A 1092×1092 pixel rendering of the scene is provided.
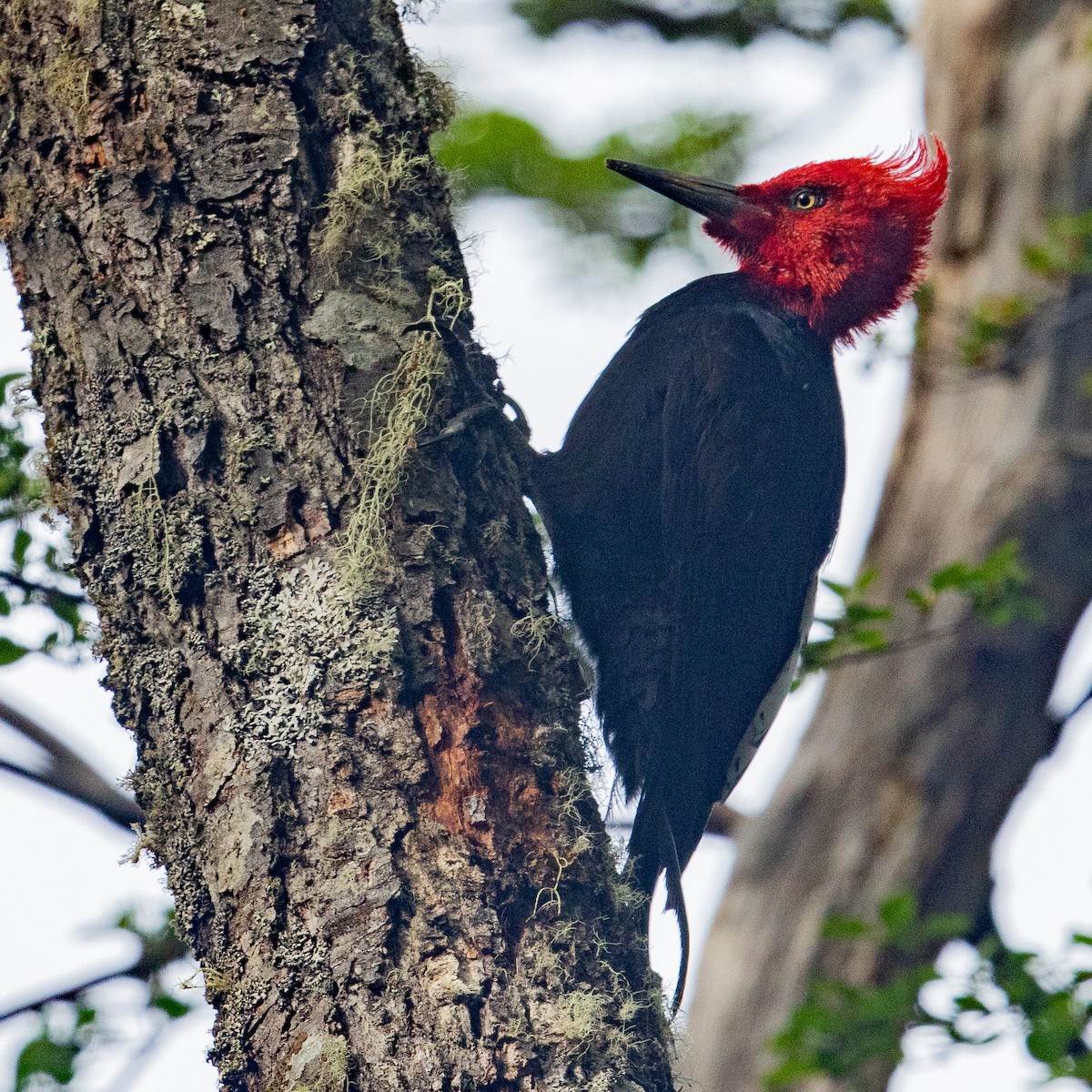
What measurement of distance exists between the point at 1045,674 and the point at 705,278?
104 inches

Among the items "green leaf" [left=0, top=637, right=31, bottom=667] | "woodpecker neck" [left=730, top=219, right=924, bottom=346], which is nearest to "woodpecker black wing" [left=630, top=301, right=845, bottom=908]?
"woodpecker neck" [left=730, top=219, right=924, bottom=346]

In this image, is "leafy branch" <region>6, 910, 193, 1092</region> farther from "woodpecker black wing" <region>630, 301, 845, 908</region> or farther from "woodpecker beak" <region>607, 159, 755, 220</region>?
"woodpecker beak" <region>607, 159, 755, 220</region>

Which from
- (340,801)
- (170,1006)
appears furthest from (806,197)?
(170,1006)

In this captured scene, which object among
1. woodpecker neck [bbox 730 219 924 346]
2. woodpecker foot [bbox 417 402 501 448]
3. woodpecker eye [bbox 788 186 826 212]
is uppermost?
woodpecker eye [bbox 788 186 826 212]

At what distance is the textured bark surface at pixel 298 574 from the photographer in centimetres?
157

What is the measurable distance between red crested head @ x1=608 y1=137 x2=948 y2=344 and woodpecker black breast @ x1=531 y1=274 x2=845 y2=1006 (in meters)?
0.27

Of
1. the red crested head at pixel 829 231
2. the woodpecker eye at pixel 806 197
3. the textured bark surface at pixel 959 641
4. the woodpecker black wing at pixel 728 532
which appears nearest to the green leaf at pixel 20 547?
the woodpecker black wing at pixel 728 532

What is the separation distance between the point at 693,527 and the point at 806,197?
1094mm

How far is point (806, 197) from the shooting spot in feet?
11.0

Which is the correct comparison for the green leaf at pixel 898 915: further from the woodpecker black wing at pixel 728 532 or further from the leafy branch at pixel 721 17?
the leafy branch at pixel 721 17

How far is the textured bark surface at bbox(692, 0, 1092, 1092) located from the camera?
185 inches

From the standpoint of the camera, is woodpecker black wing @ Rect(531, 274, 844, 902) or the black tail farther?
woodpecker black wing @ Rect(531, 274, 844, 902)

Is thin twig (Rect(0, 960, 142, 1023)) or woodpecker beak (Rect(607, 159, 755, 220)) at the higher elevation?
woodpecker beak (Rect(607, 159, 755, 220))

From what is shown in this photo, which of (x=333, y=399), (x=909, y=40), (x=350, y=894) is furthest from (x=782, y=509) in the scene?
(x=909, y=40)
